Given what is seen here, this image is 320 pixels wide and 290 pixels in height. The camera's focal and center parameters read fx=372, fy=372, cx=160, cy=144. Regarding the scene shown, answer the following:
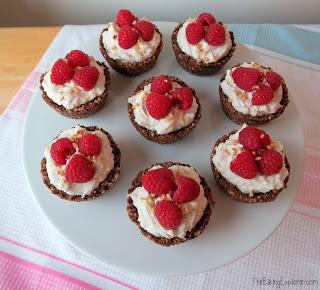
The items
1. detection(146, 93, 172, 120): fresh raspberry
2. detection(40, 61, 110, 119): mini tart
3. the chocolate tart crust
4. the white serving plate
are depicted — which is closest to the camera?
the white serving plate

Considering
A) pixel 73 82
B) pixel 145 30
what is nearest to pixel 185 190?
pixel 73 82

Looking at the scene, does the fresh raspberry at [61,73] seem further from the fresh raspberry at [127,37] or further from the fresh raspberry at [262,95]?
the fresh raspberry at [262,95]

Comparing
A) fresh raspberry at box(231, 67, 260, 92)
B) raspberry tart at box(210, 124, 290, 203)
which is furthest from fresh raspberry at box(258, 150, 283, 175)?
fresh raspberry at box(231, 67, 260, 92)

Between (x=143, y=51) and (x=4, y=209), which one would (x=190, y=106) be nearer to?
(x=143, y=51)

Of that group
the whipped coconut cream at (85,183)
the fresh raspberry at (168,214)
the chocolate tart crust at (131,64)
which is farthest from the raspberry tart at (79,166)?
the chocolate tart crust at (131,64)

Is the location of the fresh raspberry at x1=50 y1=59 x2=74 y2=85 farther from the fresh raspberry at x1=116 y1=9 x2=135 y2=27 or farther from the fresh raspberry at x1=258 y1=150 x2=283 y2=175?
the fresh raspberry at x1=258 y1=150 x2=283 y2=175

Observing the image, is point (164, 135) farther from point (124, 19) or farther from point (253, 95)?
point (124, 19)

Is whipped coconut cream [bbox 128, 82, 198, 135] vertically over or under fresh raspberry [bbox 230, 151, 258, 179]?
over
